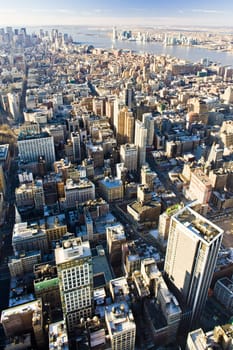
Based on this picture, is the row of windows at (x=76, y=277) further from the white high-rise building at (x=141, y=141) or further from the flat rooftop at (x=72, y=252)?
the white high-rise building at (x=141, y=141)

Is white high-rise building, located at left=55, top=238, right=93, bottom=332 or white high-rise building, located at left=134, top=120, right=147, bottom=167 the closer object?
white high-rise building, located at left=55, top=238, right=93, bottom=332

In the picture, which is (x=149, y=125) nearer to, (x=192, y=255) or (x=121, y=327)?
(x=192, y=255)

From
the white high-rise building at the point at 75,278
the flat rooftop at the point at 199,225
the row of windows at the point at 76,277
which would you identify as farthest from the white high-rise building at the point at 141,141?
the row of windows at the point at 76,277

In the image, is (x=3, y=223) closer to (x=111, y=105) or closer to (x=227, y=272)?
(x=227, y=272)

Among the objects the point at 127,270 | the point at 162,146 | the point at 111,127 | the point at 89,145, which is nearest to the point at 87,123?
the point at 111,127

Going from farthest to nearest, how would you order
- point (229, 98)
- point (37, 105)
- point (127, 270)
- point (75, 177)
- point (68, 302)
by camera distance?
1. point (229, 98)
2. point (37, 105)
3. point (75, 177)
4. point (127, 270)
5. point (68, 302)

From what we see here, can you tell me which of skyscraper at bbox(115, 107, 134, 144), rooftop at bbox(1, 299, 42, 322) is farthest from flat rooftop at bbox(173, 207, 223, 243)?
skyscraper at bbox(115, 107, 134, 144)

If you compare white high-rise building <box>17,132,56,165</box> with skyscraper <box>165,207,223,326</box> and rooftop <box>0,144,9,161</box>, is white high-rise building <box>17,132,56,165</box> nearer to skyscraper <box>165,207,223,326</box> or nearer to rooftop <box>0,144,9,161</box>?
rooftop <box>0,144,9,161</box>
